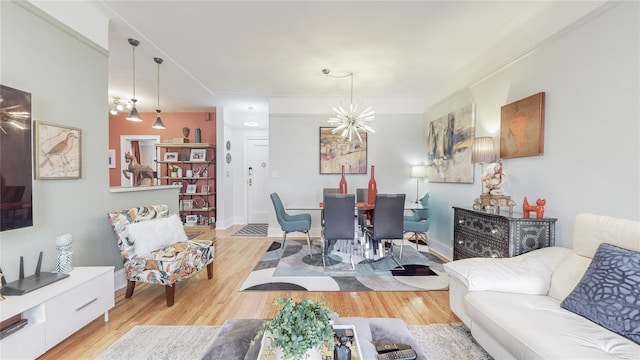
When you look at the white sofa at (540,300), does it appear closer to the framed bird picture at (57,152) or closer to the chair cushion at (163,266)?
the chair cushion at (163,266)

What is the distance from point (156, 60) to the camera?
3.21 meters

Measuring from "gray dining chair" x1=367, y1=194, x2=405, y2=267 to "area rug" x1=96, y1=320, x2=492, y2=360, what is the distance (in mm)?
1265

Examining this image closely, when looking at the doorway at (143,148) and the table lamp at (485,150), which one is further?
the doorway at (143,148)

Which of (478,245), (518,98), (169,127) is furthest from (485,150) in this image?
(169,127)

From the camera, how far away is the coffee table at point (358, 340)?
1.21 meters

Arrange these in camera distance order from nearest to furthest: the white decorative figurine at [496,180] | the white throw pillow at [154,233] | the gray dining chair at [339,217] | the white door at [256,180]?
the white throw pillow at [154,233], the white decorative figurine at [496,180], the gray dining chair at [339,217], the white door at [256,180]

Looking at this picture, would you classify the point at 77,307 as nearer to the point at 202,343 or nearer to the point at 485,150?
the point at 202,343

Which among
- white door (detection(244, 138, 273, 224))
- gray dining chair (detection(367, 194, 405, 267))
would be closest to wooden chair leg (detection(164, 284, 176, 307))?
gray dining chair (detection(367, 194, 405, 267))

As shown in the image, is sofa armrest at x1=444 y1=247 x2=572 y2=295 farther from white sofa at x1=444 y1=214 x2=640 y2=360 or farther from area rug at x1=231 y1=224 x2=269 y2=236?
area rug at x1=231 y1=224 x2=269 y2=236

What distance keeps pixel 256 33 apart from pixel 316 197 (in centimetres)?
303

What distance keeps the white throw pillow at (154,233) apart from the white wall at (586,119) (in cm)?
360

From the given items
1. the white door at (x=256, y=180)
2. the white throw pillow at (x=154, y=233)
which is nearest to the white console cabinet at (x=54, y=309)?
the white throw pillow at (x=154, y=233)

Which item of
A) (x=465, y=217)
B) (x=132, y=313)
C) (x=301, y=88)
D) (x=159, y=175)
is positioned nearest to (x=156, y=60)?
(x=301, y=88)

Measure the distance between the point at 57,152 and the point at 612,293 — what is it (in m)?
3.78
